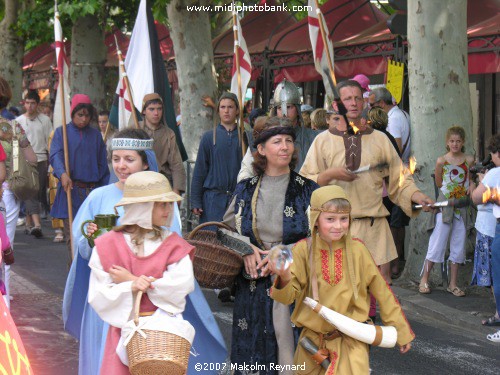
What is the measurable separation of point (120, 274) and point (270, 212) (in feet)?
4.64

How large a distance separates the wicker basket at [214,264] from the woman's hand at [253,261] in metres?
0.05

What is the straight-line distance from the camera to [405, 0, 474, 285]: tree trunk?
10.7 m

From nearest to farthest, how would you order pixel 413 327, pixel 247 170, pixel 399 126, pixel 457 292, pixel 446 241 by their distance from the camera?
1. pixel 247 170
2. pixel 413 327
3. pixel 457 292
4. pixel 446 241
5. pixel 399 126

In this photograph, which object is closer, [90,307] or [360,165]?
[90,307]

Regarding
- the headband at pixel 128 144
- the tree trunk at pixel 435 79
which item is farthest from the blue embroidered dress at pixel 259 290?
the tree trunk at pixel 435 79

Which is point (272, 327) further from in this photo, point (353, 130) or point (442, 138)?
point (442, 138)

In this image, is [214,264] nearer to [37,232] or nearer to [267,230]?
[267,230]

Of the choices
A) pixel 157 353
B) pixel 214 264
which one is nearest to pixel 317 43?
pixel 214 264

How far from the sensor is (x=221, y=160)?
10.1m

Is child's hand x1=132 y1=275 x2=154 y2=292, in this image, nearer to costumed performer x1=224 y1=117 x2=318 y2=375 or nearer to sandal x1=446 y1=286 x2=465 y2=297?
costumed performer x1=224 y1=117 x2=318 y2=375

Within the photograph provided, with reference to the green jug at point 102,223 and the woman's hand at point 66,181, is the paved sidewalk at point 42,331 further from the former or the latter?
the green jug at point 102,223

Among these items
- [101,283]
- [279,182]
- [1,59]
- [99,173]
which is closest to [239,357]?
[279,182]

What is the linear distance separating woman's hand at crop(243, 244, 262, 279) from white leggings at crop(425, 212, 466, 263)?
4.78 m

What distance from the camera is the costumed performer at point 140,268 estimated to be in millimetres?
4922
